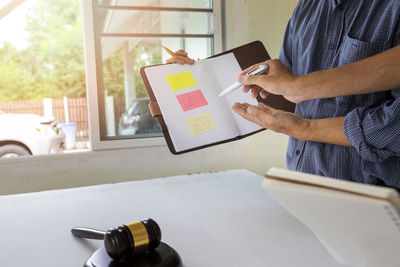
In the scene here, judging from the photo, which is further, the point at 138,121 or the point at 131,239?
the point at 138,121

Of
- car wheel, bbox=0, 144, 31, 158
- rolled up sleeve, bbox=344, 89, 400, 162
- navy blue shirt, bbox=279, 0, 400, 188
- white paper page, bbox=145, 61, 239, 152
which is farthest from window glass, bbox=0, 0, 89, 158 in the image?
rolled up sleeve, bbox=344, 89, 400, 162

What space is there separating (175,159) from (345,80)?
2130 mm

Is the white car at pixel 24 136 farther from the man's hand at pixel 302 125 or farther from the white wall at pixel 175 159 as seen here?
the man's hand at pixel 302 125

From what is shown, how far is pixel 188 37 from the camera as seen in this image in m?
2.85

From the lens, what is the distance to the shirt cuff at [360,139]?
84 centimetres

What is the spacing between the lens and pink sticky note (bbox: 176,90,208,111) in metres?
1.06

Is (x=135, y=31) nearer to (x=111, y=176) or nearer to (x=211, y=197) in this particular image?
(x=111, y=176)

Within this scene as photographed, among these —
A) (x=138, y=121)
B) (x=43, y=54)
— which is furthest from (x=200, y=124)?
(x=43, y=54)

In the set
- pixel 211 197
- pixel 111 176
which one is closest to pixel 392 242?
pixel 211 197

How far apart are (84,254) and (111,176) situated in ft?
6.70

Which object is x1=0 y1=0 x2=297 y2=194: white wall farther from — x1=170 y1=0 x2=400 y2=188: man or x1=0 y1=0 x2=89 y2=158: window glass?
x1=0 y1=0 x2=89 y2=158: window glass

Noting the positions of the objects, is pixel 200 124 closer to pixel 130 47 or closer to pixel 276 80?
pixel 276 80

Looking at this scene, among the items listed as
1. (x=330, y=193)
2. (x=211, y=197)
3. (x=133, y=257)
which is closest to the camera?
(x=330, y=193)

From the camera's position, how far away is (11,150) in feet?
14.5
